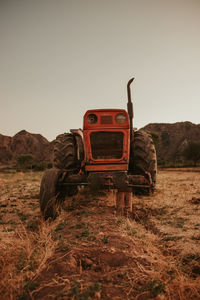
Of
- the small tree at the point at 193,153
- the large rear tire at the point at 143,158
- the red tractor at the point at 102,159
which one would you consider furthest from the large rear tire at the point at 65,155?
the small tree at the point at 193,153

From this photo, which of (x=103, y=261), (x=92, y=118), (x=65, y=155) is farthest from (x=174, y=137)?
(x=103, y=261)

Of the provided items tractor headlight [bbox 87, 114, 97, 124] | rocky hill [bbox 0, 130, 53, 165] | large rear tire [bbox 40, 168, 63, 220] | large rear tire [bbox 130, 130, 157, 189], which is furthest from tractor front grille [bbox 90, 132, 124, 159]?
rocky hill [bbox 0, 130, 53, 165]

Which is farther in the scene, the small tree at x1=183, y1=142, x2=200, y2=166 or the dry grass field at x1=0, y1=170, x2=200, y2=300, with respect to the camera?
the small tree at x1=183, y1=142, x2=200, y2=166

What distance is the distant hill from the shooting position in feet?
190

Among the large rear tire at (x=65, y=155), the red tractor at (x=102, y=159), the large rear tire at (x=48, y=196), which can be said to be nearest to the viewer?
the large rear tire at (x=48, y=196)

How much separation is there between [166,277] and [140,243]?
76cm

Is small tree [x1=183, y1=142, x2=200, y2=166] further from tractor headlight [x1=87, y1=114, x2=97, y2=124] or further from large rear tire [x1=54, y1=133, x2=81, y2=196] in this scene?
tractor headlight [x1=87, y1=114, x2=97, y2=124]

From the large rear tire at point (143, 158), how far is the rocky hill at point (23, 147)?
2464 inches

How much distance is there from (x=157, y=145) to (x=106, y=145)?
53.6 metres

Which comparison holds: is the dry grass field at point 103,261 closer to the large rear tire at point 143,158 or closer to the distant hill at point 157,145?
the large rear tire at point 143,158

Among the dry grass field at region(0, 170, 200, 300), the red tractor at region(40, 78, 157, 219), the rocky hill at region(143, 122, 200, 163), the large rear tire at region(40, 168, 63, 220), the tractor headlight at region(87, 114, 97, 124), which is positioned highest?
the rocky hill at region(143, 122, 200, 163)

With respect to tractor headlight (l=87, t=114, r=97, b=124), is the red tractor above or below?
below

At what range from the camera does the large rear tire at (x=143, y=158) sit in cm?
483

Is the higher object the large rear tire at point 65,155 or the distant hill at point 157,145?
the distant hill at point 157,145
